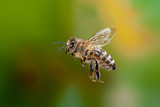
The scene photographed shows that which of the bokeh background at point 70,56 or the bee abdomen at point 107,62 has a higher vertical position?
the bokeh background at point 70,56

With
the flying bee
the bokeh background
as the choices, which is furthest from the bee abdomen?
the bokeh background

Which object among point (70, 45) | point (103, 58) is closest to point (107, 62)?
point (103, 58)

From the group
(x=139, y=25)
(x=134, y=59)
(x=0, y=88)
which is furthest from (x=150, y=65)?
(x=0, y=88)

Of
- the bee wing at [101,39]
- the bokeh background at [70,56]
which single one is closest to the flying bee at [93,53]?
the bee wing at [101,39]

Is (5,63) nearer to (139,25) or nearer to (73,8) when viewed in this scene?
(73,8)

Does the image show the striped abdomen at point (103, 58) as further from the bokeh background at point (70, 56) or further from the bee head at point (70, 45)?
the bokeh background at point (70, 56)

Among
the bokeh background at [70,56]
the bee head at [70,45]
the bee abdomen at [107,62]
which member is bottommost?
the bee abdomen at [107,62]

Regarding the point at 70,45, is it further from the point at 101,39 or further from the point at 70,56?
the point at 70,56
